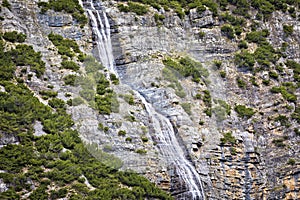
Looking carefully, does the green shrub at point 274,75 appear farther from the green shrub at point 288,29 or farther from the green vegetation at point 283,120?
the green shrub at point 288,29

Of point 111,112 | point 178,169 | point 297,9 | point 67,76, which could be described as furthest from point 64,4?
point 297,9

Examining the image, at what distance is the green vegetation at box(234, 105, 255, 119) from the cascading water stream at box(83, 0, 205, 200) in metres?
6.49

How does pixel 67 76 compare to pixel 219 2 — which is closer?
pixel 67 76

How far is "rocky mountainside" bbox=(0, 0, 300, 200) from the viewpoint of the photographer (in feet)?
109

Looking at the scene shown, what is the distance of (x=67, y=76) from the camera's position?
119 ft

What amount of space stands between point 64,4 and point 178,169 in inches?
646

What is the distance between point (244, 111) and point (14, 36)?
17.2 meters

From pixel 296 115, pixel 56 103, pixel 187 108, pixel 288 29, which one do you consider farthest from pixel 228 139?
pixel 288 29

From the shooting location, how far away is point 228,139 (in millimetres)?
37062

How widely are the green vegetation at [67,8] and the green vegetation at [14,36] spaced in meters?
4.17

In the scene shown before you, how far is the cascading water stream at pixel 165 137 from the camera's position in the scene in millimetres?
33156

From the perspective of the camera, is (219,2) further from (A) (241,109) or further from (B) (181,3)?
(A) (241,109)

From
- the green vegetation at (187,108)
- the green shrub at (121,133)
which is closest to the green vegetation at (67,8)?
the green vegetation at (187,108)

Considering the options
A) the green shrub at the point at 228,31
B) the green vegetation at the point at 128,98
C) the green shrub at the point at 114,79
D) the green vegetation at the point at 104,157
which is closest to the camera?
the green vegetation at the point at 104,157
